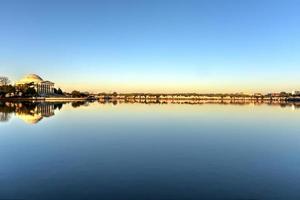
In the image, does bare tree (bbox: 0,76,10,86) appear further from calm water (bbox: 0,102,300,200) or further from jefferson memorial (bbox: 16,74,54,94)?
calm water (bbox: 0,102,300,200)

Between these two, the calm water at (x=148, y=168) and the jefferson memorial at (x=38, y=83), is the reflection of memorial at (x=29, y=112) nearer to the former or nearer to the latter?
the calm water at (x=148, y=168)

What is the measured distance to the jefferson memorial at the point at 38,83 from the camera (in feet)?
502

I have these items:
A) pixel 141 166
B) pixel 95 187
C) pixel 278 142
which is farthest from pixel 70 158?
pixel 278 142

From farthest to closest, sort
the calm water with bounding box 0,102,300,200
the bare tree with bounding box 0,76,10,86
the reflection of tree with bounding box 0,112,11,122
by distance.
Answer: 1. the bare tree with bounding box 0,76,10,86
2. the reflection of tree with bounding box 0,112,11,122
3. the calm water with bounding box 0,102,300,200

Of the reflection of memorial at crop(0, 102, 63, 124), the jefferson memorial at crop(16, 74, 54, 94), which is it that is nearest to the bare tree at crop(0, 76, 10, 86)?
the jefferson memorial at crop(16, 74, 54, 94)

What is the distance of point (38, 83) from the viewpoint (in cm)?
15450

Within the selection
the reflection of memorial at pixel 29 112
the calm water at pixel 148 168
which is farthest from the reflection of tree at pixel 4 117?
the calm water at pixel 148 168

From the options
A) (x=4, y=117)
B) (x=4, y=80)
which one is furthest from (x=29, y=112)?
(x=4, y=80)

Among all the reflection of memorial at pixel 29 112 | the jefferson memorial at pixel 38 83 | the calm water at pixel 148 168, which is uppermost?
the jefferson memorial at pixel 38 83

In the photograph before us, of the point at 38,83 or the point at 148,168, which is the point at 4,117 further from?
the point at 38,83

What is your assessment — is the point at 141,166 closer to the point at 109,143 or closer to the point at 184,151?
the point at 184,151

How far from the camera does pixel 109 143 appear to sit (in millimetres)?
19594

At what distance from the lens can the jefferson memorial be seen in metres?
153

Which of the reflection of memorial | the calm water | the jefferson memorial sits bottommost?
the calm water
